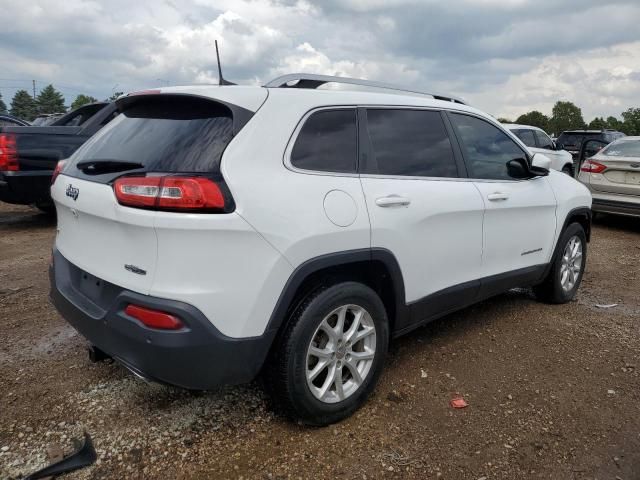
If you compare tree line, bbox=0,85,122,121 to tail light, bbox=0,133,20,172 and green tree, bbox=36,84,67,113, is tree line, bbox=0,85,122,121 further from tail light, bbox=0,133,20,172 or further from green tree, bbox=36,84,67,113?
tail light, bbox=0,133,20,172

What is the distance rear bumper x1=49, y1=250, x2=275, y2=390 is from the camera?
2133 mm

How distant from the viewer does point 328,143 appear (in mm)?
2658

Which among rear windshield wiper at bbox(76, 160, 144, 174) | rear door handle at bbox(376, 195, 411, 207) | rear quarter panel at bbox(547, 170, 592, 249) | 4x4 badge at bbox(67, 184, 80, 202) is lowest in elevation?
rear quarter panel at bbox(547, 170, 592, 249)

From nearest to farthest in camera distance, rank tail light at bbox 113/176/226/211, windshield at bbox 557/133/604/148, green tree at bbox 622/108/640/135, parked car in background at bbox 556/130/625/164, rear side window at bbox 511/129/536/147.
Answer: tail light at bbox 113/176/226/211 → rear side window at bbox 511/129/536/147 → parked car in background at bbox 556/130/625/164 → windshield at bbox 557/133/604/148 → green tree at bbox 622/108/640/135

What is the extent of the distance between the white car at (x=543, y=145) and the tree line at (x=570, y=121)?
6456cm

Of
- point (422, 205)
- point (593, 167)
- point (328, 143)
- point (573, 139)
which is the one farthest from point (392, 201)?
point (573, 139)

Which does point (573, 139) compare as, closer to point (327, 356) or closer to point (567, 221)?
point (567, 221)

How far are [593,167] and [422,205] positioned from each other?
680 cm

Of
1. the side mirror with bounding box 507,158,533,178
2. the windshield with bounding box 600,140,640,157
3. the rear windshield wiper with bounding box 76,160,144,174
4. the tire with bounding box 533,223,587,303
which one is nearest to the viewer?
the rear windshield wiper with bounding box 76,160,144,174

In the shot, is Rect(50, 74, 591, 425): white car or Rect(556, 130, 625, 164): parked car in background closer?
Rect(50, 74, 591, 425): white car

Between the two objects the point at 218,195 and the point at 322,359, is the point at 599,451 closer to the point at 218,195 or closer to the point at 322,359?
the point at 322,359

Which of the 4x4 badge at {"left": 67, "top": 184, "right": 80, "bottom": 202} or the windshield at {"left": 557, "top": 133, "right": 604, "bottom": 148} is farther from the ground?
the windshield at {"left": 557, "top": 133, "right": 604, "bottom": 148}

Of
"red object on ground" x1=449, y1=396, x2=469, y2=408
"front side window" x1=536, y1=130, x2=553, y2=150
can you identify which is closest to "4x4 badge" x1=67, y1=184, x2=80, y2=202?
"red object on ground" x1=449, y1=396, x2=469, y2=408

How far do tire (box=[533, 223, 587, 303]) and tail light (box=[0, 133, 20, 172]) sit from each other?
21.1 feet
